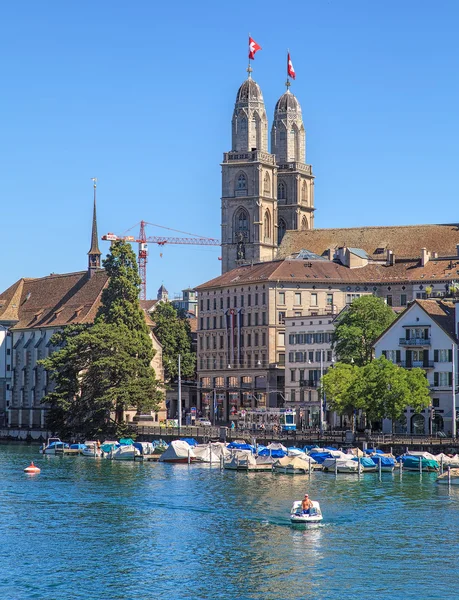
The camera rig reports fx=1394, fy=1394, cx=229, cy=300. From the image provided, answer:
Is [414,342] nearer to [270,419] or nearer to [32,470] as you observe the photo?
[270,419]

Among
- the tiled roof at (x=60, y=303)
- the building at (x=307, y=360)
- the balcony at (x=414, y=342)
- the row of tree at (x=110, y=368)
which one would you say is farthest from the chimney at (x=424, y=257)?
the balcony at (x=414, y=342)

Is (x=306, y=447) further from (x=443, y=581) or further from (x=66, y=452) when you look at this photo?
(x=443, y=581)

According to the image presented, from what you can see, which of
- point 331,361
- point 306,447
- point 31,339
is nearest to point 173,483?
point 306,447

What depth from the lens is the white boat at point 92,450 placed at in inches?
5133

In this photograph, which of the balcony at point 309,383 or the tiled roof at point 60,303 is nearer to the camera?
the balcony at point 309,383

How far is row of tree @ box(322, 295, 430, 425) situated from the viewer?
119 meters

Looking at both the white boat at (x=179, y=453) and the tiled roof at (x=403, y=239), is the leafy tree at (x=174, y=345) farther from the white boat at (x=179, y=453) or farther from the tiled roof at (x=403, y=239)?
the white boat at (x=179, y=453)

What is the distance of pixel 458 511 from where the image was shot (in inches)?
3206

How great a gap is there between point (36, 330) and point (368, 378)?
74.9 meters

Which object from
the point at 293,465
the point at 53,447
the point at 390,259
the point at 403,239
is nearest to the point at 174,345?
the point at 390,259

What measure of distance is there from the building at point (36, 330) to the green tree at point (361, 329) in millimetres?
37270

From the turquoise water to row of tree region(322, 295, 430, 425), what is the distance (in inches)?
623

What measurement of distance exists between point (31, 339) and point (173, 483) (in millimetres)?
90492

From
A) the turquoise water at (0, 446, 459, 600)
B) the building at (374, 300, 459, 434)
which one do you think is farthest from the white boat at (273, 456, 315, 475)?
the building at (374, 300, 459, 434)
